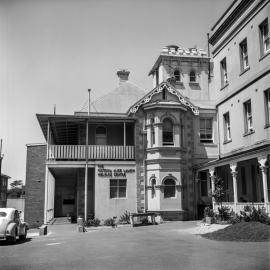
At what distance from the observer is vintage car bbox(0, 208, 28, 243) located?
1549 cm

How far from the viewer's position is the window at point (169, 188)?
84.7 ft

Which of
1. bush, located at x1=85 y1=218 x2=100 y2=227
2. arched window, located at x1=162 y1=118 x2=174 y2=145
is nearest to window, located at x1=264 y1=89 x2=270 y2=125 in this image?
arched window, located at x1=162 y1=118 x2=174 y2=145

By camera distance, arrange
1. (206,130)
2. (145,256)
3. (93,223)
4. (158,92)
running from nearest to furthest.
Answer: (145,256) → (93,223) → (158,92) → (206,130)

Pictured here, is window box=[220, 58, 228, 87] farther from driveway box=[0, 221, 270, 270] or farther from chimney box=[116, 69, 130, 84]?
chimney box=[116, 69, 130, 84]

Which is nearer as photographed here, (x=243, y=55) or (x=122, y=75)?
(x=243, y=55)

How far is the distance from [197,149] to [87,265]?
19125mm

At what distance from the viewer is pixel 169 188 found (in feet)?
84.9

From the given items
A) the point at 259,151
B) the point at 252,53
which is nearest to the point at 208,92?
the point at 252,53

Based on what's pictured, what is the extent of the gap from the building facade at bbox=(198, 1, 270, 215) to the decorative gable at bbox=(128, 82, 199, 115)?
297 centimetres

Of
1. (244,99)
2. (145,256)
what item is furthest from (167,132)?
(145,256)

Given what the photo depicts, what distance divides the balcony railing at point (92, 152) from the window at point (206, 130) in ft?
16.7

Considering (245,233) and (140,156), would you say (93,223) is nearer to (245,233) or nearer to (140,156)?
(140,156)

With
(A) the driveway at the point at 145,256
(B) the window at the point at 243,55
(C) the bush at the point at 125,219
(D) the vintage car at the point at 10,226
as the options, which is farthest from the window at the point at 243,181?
(D) the vintage car at the point at 10,226

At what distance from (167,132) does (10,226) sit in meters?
13.4
